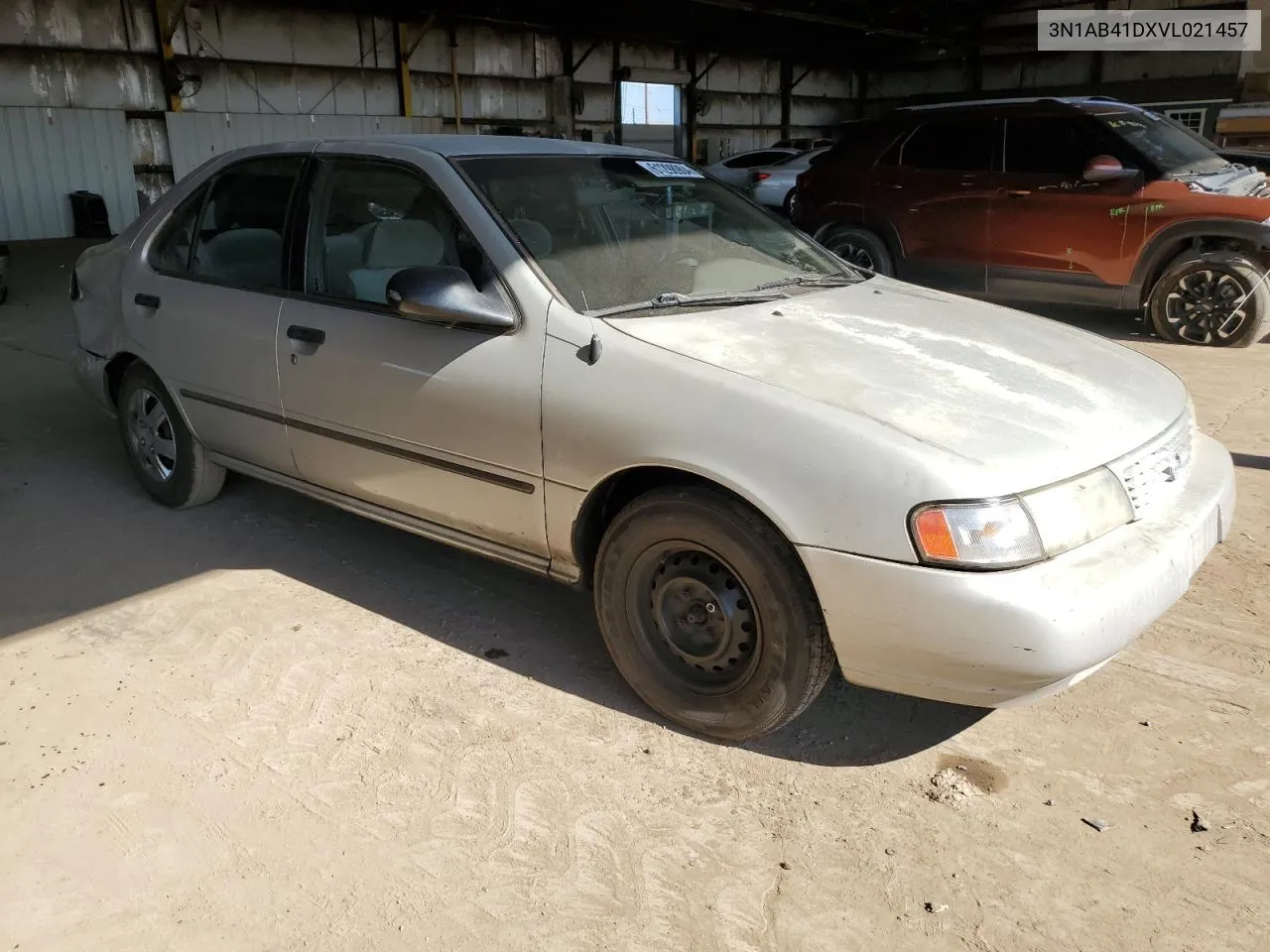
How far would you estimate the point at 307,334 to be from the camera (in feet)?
11.6

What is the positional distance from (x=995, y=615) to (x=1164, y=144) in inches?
280

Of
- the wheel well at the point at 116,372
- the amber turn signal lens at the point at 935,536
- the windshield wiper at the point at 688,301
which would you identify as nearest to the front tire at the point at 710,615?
the amber turn signal lens at the point at 935,536

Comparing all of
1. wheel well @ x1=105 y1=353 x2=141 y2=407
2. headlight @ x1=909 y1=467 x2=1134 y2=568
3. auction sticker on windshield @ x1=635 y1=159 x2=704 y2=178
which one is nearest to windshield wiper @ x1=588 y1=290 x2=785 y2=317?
auction sticker on windshield @ x1=635 y1=159 x2=704 y2=178

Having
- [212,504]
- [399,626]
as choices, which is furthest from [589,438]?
[212,504]

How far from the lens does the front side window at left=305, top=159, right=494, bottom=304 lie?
10.9ft

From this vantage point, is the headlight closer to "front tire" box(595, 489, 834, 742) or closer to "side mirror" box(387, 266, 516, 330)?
"front tire" box(595, 489, 834, 742)

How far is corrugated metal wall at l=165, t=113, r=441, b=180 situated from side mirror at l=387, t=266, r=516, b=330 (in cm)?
1275

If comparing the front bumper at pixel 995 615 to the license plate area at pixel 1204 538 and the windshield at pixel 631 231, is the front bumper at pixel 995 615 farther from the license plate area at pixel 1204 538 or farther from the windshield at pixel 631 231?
the windshield at pixel 631 231

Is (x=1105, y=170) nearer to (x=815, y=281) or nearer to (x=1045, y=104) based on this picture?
(x=1045, y=104)

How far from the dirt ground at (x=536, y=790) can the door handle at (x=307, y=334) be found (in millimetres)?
968

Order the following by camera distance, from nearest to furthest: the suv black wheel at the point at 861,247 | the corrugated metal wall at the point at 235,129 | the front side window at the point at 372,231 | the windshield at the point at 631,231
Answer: the windshield at the point at 631,231, the front side window at the point at 372,231, the suv black wheel at the point at 861,247, the corrugated metal wall at the point at 235,129

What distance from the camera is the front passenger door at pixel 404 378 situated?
3.02m

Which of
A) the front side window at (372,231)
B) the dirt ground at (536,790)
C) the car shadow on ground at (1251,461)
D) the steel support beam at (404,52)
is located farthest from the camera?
the steel support beam at (404,52)

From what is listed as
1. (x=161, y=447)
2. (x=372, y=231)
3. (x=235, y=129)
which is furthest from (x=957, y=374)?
(x=235, y=129)
